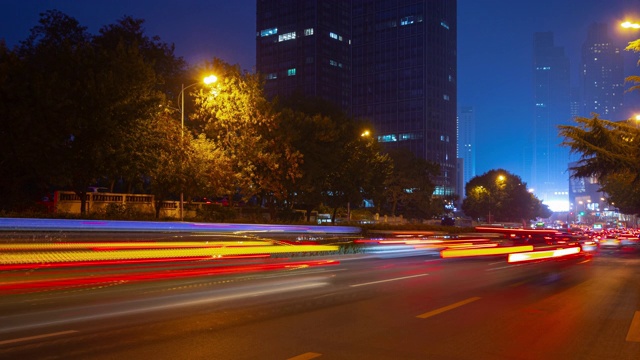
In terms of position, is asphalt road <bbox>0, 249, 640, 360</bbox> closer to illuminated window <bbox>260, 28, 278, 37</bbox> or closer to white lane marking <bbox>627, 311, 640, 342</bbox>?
white lane marking <bbox>627, 311, 640, 342</bbox>

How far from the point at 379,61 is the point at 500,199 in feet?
280

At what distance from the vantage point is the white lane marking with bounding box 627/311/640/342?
9.27 metres

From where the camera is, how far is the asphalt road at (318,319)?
8.14 m

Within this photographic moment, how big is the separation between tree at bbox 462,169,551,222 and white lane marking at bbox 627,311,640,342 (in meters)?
88.7

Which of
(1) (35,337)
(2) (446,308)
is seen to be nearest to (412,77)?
(2) (446,308)

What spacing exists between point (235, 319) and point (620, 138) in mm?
21909

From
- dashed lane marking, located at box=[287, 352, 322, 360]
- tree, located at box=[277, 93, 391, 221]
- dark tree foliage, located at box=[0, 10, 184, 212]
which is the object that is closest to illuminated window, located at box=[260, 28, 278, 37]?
tree, located at box=[277, 93, 391, 221]

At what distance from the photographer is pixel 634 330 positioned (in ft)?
32.7

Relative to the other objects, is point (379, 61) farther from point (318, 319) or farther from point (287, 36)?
point (318, 319)

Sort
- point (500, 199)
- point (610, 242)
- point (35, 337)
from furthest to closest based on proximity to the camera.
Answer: point (500, 199), point (610, 242), point (35, 337)

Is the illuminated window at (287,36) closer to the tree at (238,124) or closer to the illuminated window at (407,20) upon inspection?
the illuminated window at (407,20)

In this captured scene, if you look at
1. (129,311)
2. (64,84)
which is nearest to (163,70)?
(64,84)

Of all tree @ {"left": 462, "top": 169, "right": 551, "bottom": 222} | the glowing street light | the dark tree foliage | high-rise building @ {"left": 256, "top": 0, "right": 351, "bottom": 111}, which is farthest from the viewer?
high-rise building @ {"left": 256, "top": 0, "right": 351, "bottom": 111}

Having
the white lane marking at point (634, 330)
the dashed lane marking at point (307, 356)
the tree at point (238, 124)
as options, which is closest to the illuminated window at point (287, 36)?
the tree at point (238, 124)
